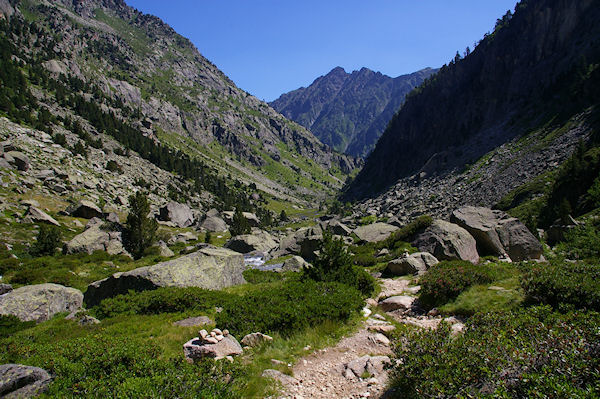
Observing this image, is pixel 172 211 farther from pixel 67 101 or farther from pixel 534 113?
pixel 534 113

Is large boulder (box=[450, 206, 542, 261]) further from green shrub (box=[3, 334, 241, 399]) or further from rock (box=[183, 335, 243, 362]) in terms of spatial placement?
green shrub (box=[3, 334, 241, 399])

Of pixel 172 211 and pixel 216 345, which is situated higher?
pixel 216 345

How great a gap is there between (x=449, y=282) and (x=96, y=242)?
40.0 meters

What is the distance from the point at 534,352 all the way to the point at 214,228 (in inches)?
2842

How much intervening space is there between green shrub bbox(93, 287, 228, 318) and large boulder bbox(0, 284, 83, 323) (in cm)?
312

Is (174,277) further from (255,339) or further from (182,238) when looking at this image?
(182,238)

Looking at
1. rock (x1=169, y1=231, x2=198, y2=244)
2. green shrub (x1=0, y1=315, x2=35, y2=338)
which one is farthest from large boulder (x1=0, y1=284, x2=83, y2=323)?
rock (x1=169, y1=231, x2=198, y2=244)

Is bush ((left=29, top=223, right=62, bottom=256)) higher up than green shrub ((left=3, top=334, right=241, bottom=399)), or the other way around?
green shrub ((left=3, top=334, right=241, bottom=399))

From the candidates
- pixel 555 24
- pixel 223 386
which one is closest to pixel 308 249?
pixel 223 386

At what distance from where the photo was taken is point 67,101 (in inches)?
4532

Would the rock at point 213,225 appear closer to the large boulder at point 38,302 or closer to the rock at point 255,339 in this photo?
the large boulder at point 38,302

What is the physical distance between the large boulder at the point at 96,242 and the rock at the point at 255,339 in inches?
1326

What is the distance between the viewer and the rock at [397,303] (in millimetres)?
14273

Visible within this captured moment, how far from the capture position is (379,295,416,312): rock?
46.8ft
